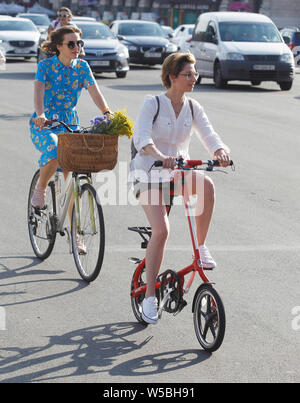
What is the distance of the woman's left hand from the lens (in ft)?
17.7

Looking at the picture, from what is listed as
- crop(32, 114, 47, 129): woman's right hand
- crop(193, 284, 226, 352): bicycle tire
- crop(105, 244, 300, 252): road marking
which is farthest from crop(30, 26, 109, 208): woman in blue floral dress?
crop(193, 284, 226, 352): bicycle tire

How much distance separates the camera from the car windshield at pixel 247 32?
80.0ft

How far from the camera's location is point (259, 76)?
23578 mm

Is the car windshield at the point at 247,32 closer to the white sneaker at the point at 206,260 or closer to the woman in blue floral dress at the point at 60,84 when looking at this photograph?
the woman in blue floral dress at the point at 60,84

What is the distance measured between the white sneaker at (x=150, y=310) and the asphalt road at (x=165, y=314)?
11cm

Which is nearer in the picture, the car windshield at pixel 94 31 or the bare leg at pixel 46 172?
the bare leg at pixel 46 172

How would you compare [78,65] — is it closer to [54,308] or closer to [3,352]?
[54,308]

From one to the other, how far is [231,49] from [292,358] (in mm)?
18960

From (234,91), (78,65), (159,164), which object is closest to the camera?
(159,164)

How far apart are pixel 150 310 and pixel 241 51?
60.8 ft

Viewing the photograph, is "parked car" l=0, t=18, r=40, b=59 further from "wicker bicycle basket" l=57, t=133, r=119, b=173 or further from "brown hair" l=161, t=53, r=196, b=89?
"brown hair" l=161, t=53, r=196, b=89

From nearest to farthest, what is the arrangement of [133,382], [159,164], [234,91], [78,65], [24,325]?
1. [133,382]
2. [159,164]
3. [24,325]
4. [78,65]
5. [234,91]

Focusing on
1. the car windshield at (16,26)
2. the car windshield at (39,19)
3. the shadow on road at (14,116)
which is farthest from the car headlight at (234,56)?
the car windshield at (39,19)

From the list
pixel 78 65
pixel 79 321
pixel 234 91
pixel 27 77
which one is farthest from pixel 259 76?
pixel 79 321
